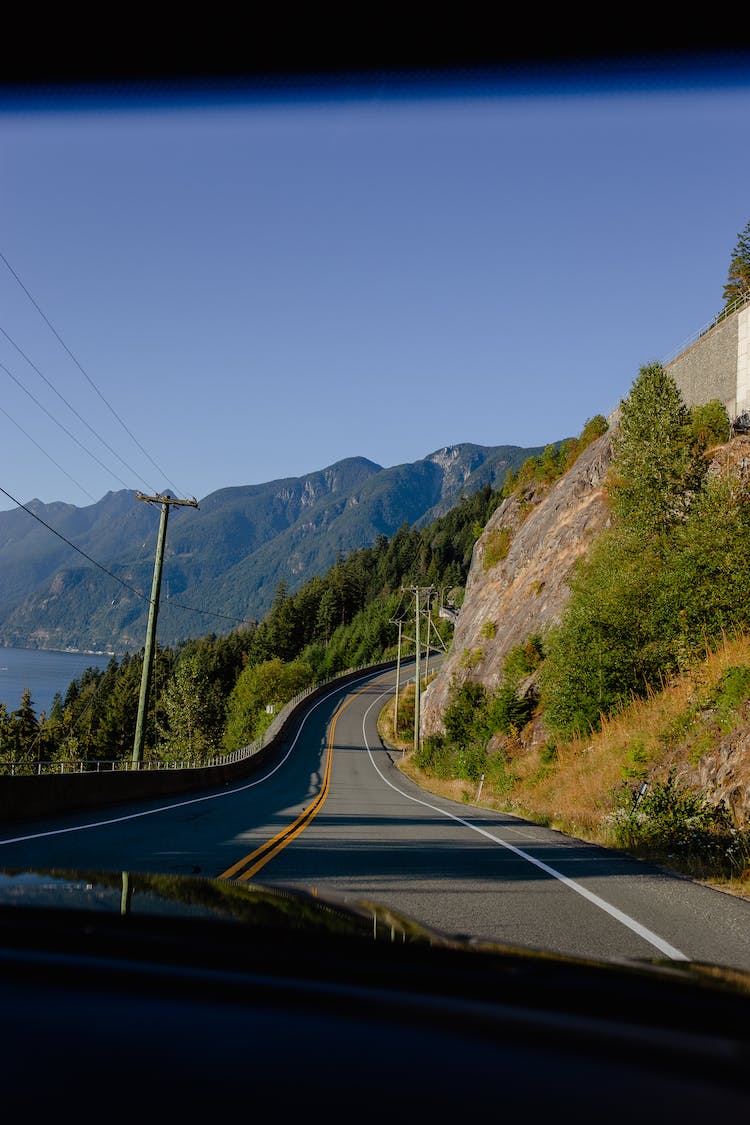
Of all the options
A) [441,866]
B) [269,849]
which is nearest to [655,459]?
[269,849]

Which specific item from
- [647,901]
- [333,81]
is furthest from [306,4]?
[647,901]

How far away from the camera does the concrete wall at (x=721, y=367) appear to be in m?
36.2

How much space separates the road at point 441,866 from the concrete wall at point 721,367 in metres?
26.2

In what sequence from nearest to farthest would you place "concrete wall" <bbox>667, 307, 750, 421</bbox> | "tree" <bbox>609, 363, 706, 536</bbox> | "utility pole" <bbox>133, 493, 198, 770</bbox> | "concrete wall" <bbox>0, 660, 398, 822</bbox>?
1. "concrete wall" <bbox>0, 660, 398, 822</bbox>
2. "utility pole" <bbox>133, 493, 198, 770</bbox>
3. "tree" <bbox>609, 363, 706, 536</bbox>
4. "concrete wall" <bbox>667, 307, 750, 421</bbox>

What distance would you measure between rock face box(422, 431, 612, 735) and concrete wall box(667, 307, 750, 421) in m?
5.44

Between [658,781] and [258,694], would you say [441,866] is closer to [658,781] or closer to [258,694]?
[658,781]

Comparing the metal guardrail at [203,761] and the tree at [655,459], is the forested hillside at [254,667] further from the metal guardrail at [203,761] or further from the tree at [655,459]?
the tree at [655,459]

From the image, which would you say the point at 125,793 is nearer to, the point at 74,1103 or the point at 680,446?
the point at 74,1103

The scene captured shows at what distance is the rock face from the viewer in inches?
1638

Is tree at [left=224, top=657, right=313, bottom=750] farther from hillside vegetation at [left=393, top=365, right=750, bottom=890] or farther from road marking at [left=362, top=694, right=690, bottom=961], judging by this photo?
road marking at [left=362, top=694, right=690, bottom=961]

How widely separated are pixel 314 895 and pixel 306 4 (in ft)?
19.8

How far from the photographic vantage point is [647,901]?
7.48 metres

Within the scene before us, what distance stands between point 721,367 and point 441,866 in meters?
35.4

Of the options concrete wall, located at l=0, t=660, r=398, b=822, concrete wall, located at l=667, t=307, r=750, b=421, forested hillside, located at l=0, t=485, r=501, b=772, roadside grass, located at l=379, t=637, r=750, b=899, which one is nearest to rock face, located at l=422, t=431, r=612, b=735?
concrete wall, located at l=667, t=307, r=750, b=421
